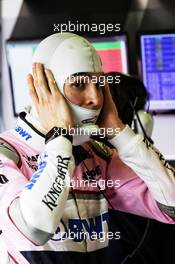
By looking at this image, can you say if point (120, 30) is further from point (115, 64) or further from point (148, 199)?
point (148, 199)

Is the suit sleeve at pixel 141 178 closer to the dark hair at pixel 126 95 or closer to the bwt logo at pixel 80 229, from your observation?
the bwt logo at pixel 80 229

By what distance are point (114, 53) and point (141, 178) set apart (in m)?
1.14

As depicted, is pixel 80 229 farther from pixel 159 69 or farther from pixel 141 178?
Answer: pixel 159 69

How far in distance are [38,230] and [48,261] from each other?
0.27 feet

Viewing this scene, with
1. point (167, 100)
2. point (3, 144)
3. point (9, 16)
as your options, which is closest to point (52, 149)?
point (3, 144)

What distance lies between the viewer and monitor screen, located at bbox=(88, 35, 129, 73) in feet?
6.26

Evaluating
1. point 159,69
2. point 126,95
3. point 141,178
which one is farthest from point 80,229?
point 159,69

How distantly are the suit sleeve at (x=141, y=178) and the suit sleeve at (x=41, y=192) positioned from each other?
0.12 m

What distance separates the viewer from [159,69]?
1.89 meters

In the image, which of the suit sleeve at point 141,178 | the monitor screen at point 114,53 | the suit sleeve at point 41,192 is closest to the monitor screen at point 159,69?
the monitor screen at point 114,53

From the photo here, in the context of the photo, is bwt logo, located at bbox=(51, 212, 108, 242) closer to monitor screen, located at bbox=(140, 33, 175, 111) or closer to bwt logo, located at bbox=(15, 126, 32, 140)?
bwt logo, located at bbox=(15, 126, 32, 140)

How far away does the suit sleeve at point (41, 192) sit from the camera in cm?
68

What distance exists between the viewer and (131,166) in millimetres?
830

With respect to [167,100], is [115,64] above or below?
above
